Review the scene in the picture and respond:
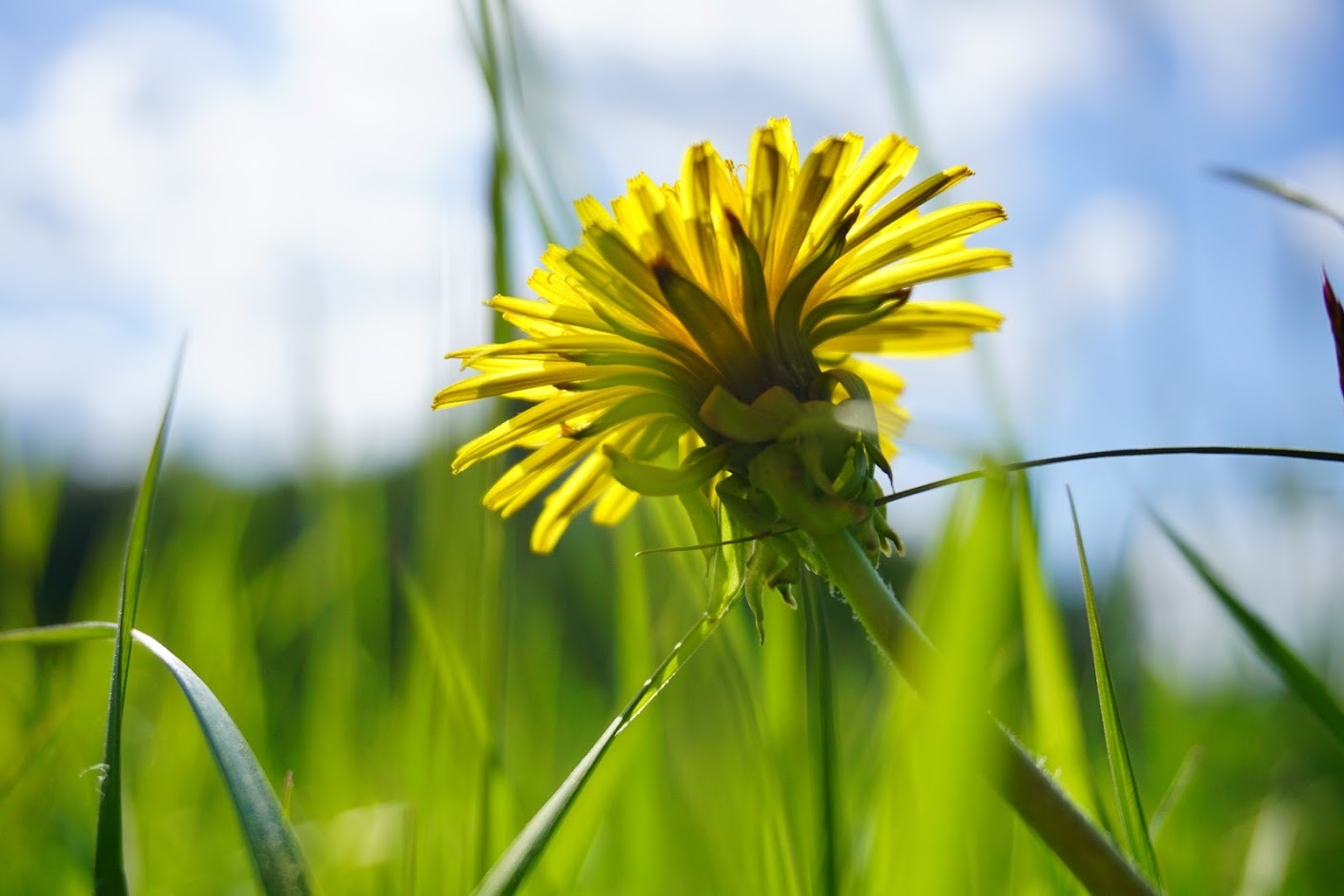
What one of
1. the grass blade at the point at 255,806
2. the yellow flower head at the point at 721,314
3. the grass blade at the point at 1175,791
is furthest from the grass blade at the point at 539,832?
the grass blade at the point at 1175,791

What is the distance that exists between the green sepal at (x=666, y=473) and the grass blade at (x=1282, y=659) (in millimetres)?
328

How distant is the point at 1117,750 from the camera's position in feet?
2.20

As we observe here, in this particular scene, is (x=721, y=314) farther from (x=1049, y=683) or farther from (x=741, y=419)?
(x=1049, y=683)

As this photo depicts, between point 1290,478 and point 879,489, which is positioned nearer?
point 879,489

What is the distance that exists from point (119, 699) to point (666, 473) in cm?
→ 36

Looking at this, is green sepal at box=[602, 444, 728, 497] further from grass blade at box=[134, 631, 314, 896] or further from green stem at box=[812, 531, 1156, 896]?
grass blade at box=[134, 631, 314, 896]

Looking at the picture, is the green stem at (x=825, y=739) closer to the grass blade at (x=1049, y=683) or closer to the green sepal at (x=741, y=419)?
the green sepal at (x=741, y=419)

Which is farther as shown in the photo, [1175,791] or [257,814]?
[1175,791]

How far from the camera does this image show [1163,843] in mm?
1239

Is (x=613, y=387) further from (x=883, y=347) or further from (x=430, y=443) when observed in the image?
(x=430, y=443)

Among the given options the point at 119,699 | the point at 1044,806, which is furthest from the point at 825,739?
the point at 119,699

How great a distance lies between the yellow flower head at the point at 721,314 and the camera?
72cm

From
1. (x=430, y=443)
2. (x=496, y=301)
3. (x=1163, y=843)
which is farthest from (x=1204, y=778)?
(x=496, y=301)

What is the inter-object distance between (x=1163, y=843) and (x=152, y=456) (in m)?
1.19
